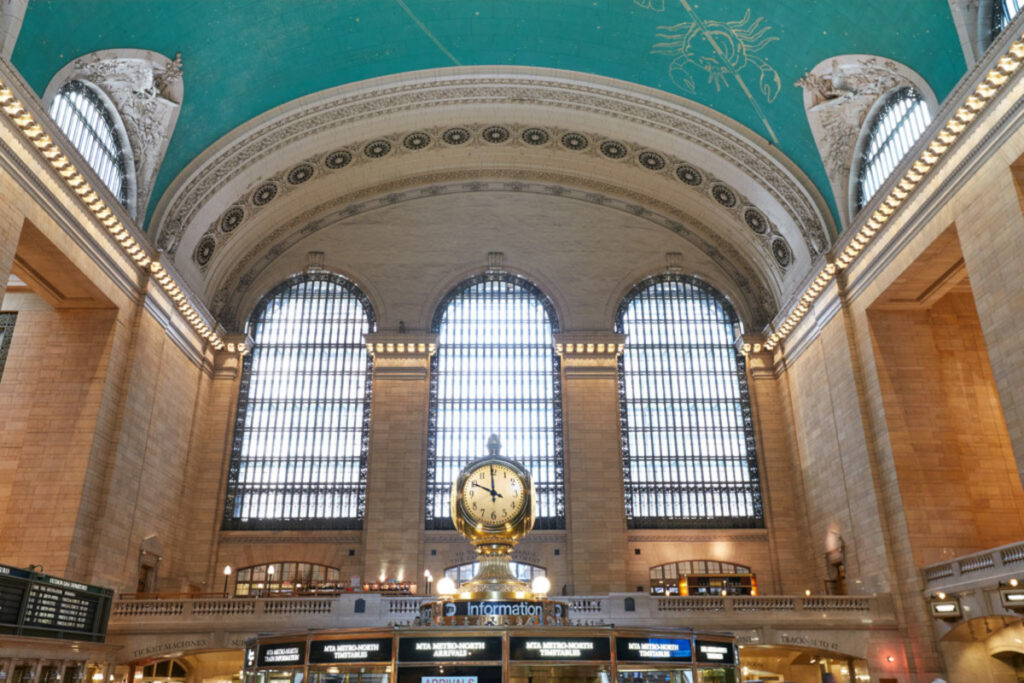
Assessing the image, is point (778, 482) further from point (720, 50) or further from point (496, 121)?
point (496, 121)

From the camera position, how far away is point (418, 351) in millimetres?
27641

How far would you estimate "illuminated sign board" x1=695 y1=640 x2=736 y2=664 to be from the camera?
5004 millimetres

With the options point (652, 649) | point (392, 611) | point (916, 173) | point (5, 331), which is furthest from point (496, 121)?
point (652, 649)

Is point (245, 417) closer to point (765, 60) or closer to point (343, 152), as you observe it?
point (343, 152)

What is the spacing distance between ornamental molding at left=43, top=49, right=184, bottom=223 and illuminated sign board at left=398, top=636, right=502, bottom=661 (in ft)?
59.7

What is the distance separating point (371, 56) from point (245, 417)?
12.8m

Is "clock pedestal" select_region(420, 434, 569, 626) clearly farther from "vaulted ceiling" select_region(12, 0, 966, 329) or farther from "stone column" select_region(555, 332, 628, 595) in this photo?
"stone column" select_region(555, 332, 628, 595)

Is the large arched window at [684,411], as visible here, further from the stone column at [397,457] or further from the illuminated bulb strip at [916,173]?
the stone column at [397,457]

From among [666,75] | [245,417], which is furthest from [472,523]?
[245,417]

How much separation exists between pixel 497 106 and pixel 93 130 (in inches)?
488

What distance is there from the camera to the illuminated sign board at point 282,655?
498cm

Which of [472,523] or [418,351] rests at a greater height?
[418,351]

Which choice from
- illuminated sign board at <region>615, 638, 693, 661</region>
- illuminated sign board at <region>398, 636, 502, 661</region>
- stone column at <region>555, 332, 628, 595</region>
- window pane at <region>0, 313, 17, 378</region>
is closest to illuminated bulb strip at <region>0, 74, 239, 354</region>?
window pane at <region>0, 313, 17, 378</region>

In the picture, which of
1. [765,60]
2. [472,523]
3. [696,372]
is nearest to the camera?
[472,523]
